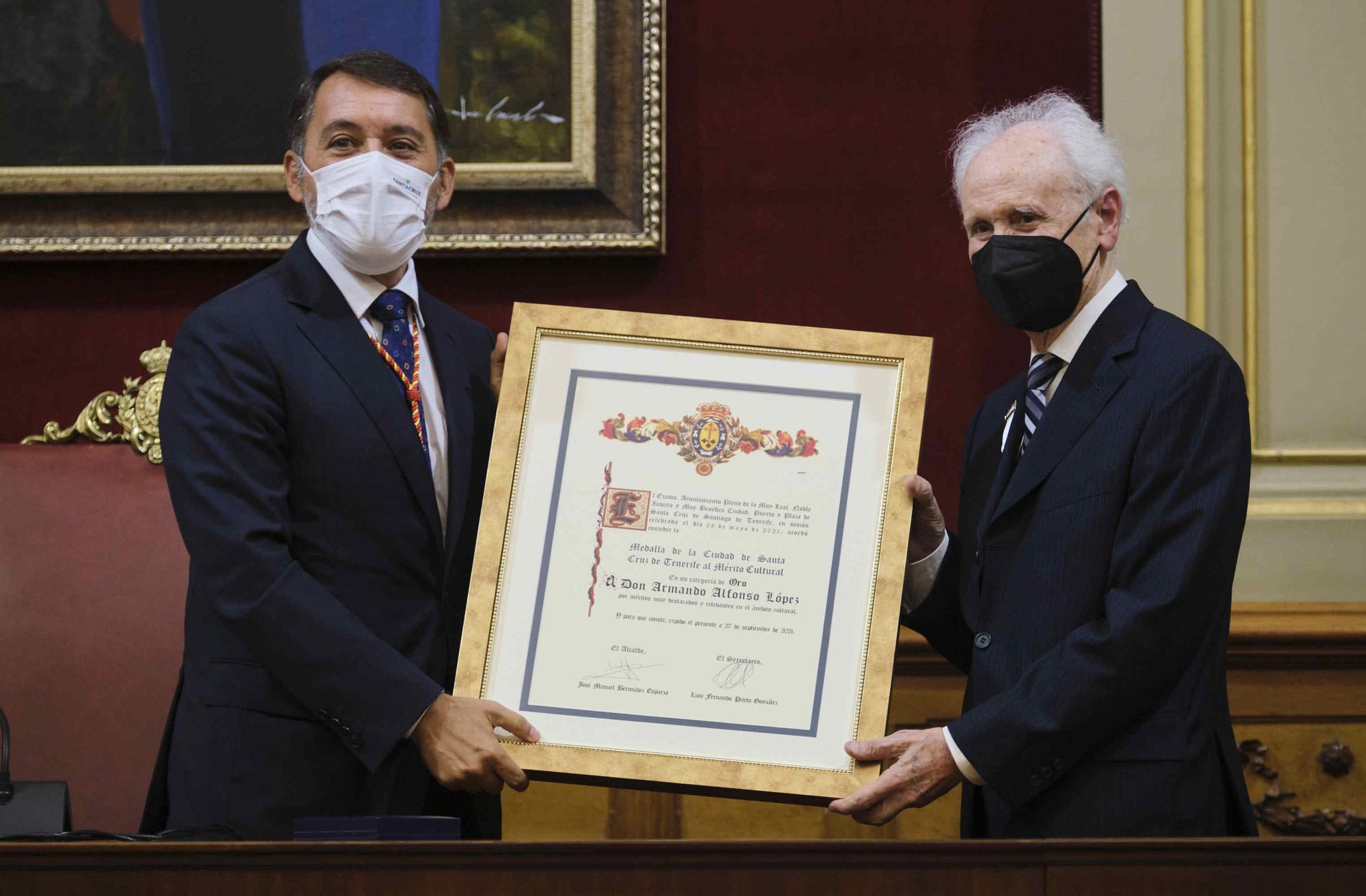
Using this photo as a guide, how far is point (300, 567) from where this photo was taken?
2.03 m

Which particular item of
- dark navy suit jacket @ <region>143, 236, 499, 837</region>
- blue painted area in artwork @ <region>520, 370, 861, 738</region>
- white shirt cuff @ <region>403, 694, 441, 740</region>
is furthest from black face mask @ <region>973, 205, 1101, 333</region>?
white shirt cuff @ <region>403, 694, 441, 740</region>

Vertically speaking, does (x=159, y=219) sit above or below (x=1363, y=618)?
above

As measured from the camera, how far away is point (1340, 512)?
316cm

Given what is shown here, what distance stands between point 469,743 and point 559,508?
15.5 inches

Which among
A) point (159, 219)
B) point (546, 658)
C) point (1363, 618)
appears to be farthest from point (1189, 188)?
point (159, 219)

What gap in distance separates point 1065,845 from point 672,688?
76cm

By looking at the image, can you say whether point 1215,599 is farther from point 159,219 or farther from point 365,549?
point 159,219

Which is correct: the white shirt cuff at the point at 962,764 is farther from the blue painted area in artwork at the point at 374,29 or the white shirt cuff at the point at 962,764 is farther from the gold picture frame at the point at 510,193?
the blue painted area in artwork at the point at 374,29

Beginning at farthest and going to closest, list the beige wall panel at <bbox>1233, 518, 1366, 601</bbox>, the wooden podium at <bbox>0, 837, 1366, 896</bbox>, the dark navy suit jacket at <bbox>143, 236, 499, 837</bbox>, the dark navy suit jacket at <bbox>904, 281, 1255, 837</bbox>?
the beige wall panel at <bbox>1233, 518, 1366, 601</bbox>, the dark navy suit jacket at <bbox>143, 236, 499, 837</bbox>, the dark navy suit jacket at <bbox>904, 281, 1255, 837</bbox>, the wooden podium at <bbox>0, 837, 1366, 896</bbox>

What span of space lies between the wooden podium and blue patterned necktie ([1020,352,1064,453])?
862 millimetres

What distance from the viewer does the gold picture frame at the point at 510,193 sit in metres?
3.14

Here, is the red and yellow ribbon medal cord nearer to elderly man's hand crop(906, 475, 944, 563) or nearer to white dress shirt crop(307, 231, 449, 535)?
white dress shirt crop(307, 231, 449, 535)
